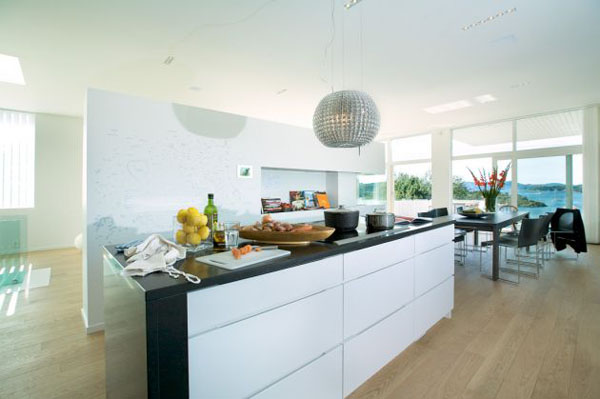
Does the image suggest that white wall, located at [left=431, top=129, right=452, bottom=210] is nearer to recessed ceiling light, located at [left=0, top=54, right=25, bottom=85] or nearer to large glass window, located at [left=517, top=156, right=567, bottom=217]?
large glass window, located at [left=517, top=156, right=567, bottom=217]

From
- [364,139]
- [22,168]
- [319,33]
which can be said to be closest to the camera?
[364,139]

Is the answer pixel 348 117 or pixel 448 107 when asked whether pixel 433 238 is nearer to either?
pixel 348 117

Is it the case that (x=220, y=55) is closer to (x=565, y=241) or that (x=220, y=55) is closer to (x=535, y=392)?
(x=535, y=392)

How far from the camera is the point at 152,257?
3.68ft

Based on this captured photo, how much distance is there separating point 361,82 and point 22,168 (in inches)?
273

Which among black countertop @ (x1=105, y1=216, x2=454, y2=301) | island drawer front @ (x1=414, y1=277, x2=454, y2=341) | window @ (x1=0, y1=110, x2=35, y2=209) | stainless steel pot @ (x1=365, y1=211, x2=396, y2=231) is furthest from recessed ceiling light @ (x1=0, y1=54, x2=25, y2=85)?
island drawer front @ (x1=414, y1=277, x2=454, y2=341)

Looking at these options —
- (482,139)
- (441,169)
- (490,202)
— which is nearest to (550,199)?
(482,139)

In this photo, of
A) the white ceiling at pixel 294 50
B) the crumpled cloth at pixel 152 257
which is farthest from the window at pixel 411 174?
the crumpled cloth at pixel 152 257

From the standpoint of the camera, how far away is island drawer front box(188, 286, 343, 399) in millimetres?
1012

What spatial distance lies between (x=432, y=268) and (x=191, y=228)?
74.3 inches

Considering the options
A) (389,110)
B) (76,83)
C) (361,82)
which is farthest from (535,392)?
(76,83)

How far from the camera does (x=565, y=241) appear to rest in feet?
15.0

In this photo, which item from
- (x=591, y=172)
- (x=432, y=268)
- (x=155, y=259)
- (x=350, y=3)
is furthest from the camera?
(x=591, y=172)

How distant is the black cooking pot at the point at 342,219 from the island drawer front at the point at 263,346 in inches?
21.1
